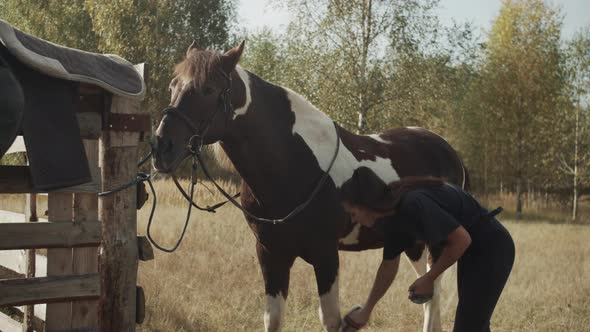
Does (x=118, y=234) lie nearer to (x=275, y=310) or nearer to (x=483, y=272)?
(x=275, y=310)

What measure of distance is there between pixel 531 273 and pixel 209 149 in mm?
5982

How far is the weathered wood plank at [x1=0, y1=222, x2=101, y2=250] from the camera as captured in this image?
329cm

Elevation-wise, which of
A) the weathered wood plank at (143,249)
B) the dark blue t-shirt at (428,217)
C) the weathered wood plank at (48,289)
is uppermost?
the dark blue t-shirt at (428,217)

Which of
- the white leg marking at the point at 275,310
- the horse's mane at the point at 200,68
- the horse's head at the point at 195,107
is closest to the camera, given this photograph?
the horse's head at the point at 195,107

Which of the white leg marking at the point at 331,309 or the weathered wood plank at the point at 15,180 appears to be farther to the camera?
the white leg marking at the point at 331,309

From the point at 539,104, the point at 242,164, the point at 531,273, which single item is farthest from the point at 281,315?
the point at 539,104

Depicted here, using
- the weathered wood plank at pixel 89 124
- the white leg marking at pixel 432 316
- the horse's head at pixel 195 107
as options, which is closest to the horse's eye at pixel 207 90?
the horse's head at pixel 195 107

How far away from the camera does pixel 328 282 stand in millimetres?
4215

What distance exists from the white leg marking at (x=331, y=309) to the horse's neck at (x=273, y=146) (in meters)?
0.73

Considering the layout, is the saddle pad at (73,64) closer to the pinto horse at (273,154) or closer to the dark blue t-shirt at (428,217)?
the pinto horse at (273,154)

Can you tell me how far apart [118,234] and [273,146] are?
1.26 m

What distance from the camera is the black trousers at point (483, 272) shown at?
11.3ft

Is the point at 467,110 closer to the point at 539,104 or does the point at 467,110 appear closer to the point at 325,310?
the point at 539,104

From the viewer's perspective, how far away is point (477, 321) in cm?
349
